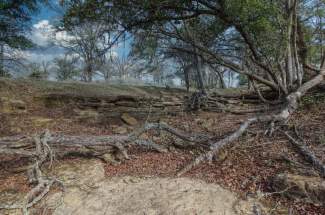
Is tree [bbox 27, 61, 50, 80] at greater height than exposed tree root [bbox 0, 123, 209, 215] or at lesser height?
greater

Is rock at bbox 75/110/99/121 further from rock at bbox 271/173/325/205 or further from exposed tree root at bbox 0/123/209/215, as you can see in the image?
rock at bbox 271/173/325/205

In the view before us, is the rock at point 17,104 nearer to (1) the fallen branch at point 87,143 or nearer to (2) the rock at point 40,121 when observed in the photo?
(2) the rock at point 40,121

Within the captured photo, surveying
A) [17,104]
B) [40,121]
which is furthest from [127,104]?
[17,104]

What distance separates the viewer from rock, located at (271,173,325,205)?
2.73 metres

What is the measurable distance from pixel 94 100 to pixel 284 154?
7.10 m

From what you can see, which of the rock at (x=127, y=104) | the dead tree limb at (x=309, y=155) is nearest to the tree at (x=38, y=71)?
the rock at (x=127, y=104)

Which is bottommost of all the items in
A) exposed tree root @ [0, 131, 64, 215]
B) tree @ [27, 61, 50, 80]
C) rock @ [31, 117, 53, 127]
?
exposed tree root @ [0, 131, 64, 215]

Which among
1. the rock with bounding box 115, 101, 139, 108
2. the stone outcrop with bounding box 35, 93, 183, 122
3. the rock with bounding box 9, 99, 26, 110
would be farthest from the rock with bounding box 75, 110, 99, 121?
the rock with bounding box 9, 99, 26, 110

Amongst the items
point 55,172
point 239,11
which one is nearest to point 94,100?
point 55,172

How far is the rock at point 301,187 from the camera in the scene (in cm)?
273

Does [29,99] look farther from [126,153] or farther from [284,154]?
[284,154]

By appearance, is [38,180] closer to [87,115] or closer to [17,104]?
[87,115]

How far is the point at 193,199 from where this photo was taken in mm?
3080

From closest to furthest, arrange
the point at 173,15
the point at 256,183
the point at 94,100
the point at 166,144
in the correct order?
the point at 256,183 → the point at 166,144 → the point at 173,15 → the point at 94,100
